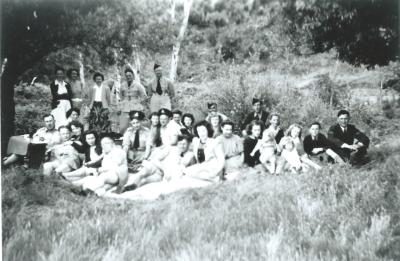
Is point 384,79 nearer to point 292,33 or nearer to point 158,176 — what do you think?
point 292,33

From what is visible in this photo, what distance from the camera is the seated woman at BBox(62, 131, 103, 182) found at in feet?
20.6

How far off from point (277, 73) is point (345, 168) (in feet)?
14.2

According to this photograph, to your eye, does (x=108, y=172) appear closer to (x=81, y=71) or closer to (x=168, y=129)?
(x=168, y=129)

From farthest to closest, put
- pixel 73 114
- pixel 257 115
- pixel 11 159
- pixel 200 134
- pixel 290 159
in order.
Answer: pixel 257 115 → pixel 73 114 → pixel 200 134 → pixel 290 159 → pixel 11 159

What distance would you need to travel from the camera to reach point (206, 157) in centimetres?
654

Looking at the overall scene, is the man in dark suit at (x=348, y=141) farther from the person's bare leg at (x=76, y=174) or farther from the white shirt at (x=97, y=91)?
the white shirt at (x=97, y=91)

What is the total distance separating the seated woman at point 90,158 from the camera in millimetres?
6293

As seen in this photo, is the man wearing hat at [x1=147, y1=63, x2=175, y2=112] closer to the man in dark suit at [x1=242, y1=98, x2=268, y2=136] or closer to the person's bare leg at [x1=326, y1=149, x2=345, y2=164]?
the man in dark suit at [x1=242, y1=98, x2=268, y2=136]

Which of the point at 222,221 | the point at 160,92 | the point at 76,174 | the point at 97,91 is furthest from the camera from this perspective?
the point at 97,91

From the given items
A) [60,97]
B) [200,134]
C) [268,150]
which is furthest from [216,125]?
[60,97]

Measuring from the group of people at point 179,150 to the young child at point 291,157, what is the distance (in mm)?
14

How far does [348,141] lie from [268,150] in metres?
1.18

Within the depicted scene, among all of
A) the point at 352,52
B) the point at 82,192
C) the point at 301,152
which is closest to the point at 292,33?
the point at 352,52

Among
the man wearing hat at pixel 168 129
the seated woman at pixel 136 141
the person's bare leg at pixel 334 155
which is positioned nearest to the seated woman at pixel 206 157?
the man wearing hat at pixel 168 129
